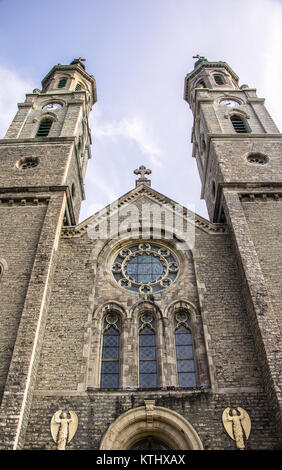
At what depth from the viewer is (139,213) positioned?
56.0 feet

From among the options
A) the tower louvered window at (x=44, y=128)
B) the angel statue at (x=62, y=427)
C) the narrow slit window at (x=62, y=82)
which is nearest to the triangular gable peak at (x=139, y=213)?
the tower louvered window at (x=44, y=128)

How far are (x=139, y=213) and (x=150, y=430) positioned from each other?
351 inches

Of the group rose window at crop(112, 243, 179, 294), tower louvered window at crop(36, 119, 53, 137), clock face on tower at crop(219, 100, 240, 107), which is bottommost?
rose window at crop(112, 243, 179, 294)

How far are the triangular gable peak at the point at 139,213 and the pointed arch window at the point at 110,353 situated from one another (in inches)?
157

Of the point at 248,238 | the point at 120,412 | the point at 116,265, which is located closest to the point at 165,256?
the point at 116,265

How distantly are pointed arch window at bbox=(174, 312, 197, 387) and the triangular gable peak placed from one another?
4207mm

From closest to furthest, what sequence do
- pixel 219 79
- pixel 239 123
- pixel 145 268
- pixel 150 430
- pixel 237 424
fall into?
pixel 237 424, pixel 150 430, pixel 145 268, pixel 239 123, pixel 219 79

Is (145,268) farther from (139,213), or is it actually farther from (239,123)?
(239,123)

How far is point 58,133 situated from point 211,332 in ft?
44.6

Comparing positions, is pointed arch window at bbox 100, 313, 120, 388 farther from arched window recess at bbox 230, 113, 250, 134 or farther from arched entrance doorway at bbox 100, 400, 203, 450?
arched window recess at bbox 230, 113, 250, 134

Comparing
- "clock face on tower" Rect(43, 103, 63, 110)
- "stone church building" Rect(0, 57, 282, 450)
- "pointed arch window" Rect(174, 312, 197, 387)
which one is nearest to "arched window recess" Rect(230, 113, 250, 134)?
"stone church building" Rect(0, 57, 282, 450)

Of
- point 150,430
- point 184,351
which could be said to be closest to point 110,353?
point 184,351

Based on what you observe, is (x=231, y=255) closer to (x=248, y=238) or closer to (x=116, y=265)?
(x=248, y=238)

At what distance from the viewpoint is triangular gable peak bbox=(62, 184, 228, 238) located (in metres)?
15.9
